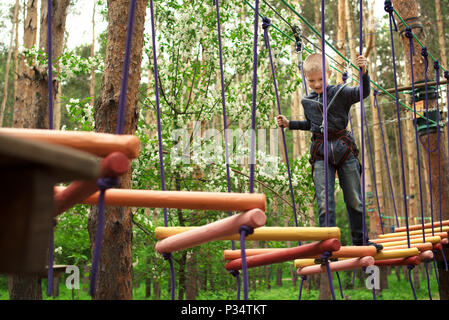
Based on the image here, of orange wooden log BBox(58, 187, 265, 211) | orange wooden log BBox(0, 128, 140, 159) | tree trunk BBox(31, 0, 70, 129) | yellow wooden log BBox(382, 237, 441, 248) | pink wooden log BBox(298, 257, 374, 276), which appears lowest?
pink wooden log BBox(298, 257, 374, 276)

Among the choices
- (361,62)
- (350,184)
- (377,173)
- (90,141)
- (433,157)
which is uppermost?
(377,173)

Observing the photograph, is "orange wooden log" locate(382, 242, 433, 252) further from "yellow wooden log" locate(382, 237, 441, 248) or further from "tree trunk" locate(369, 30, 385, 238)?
"tree trunk" locate(369, 30, 385, 238)

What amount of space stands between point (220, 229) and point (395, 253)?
166cm

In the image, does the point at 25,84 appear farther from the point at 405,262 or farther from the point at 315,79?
the point at 405,262

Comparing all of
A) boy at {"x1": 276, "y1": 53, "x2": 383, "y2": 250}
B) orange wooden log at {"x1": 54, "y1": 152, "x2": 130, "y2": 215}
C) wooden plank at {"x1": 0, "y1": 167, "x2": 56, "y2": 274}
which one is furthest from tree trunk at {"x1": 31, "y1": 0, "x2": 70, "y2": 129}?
wooden plank at {"x1": 0, "y1": 167, "x2": 56, "y2": 274}

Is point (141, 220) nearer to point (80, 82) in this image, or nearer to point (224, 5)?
point (224, 5)

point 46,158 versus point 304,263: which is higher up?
point 46,158

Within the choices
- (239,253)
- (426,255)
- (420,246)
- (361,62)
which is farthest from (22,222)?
(426,255)

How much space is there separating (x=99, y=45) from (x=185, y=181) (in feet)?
44.1

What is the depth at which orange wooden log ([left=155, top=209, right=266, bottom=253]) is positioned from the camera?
1549 millimetres

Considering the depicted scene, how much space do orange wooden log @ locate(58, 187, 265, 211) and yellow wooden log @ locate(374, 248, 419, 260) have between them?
147cm

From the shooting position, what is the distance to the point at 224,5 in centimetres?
618

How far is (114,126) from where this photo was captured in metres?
2.91

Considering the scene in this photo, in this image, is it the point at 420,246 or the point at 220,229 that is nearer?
the point at 220,229
